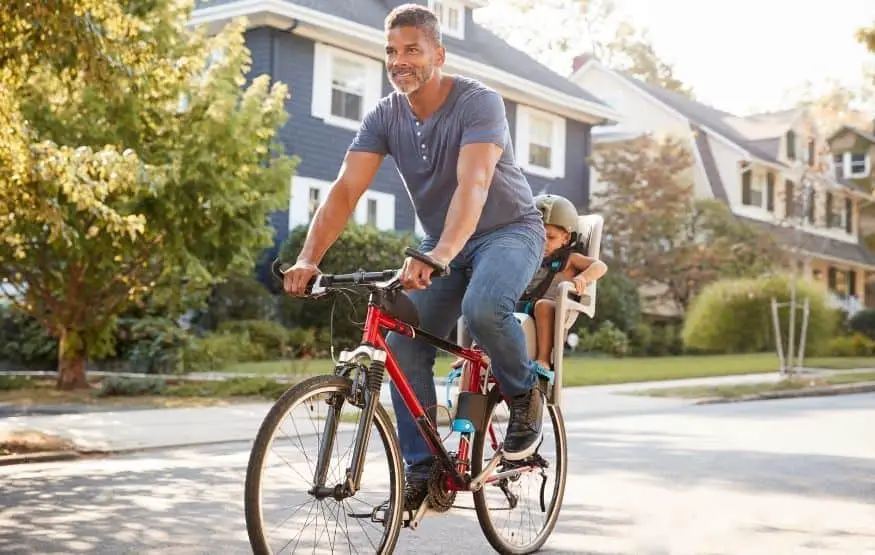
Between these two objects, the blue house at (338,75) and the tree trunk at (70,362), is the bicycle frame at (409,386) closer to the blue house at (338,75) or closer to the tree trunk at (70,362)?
the tree trunk at (70,362)

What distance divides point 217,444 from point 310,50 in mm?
16621

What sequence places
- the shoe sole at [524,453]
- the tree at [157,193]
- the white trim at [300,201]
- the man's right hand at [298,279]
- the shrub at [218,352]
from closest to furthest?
1. the man's right hand at [298,279]
2. the shoe sole at [524,453]
3. the tree at [157,193]
4. the shrub at [218,352]
5. the white trim at [300,201]

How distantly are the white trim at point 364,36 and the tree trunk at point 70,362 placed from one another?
29.3ft

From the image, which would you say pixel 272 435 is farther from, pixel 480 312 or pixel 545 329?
pixel 545 329

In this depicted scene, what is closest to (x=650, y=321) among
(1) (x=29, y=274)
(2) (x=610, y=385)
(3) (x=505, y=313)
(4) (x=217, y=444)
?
(2) (x=610, y=385)

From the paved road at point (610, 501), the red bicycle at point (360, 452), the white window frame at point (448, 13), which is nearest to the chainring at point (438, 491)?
the red bicycle at point (360, 452)

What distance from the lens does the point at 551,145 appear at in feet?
112

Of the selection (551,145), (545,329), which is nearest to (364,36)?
(551,145)

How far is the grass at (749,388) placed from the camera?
18.2 m

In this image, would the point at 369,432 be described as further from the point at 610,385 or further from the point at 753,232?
the point at 753,232

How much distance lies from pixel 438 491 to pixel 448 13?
93.1 feet

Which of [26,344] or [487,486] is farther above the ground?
[26,344]

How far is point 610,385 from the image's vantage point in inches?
776

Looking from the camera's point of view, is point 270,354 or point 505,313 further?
point 270,354
